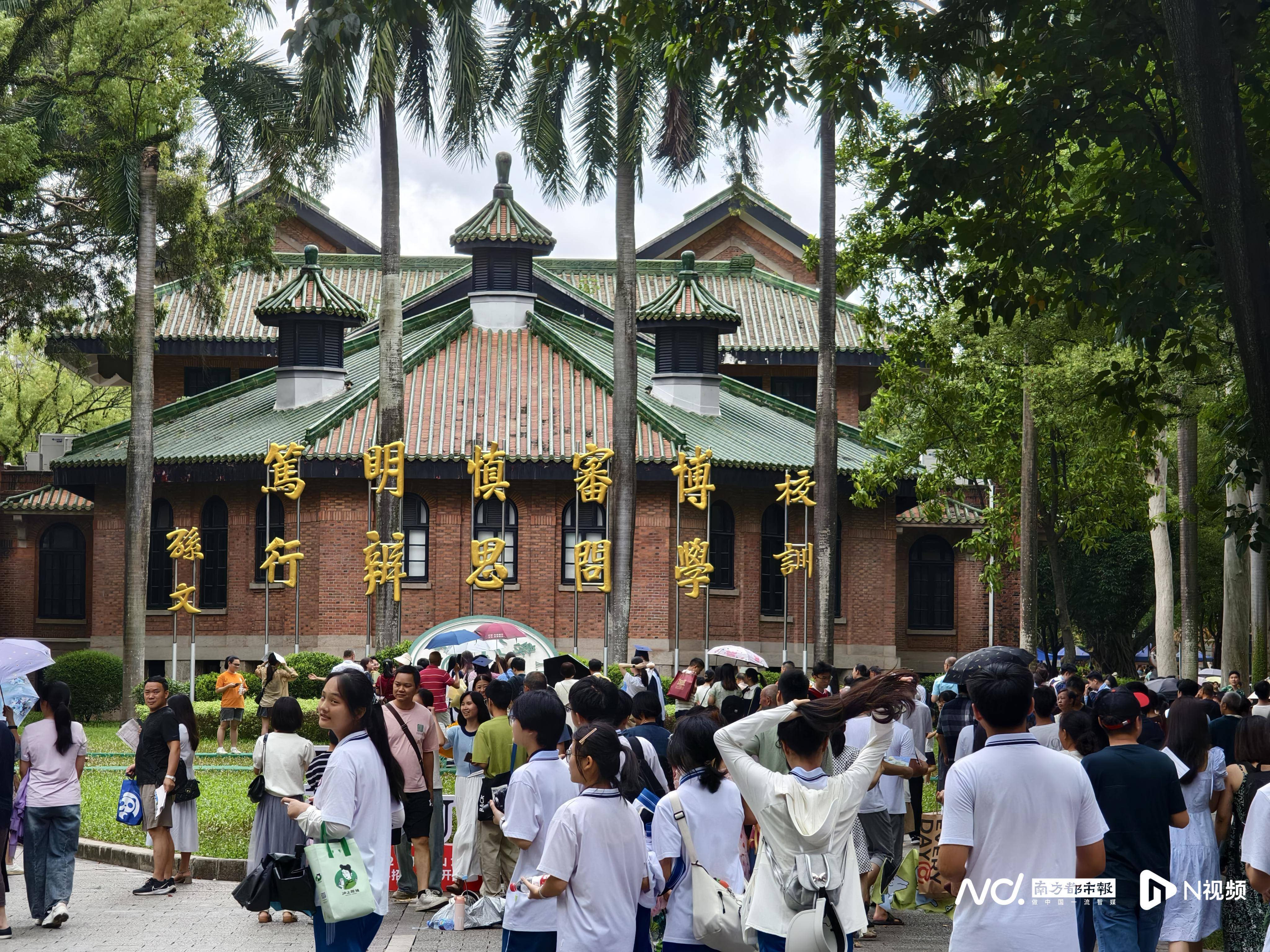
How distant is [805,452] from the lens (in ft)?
114

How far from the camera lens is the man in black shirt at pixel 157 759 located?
1173 centimetres

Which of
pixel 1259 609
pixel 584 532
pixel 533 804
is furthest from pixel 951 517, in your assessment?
pixel 533 804

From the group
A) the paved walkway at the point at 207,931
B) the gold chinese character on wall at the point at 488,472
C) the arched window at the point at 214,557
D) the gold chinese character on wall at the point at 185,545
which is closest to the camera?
the paved walkway at the point at 207,931

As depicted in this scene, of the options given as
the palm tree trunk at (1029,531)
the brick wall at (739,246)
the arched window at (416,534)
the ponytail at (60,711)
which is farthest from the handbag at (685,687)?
the brick wall at (739,246)

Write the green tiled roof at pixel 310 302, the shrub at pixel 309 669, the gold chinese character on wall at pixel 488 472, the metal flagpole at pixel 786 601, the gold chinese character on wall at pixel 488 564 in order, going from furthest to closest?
1. the green tiled roof at pixel 310 302
2. the metal flagpole at pixel 786 601
3. the gold chinese character on wall at pixel 488 564
4. the gold chinese character on wall at pixel 488 472
5. the shrub at pixel 309 669

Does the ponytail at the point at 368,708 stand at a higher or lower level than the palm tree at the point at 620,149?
lower

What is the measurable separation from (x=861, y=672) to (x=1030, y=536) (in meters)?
11.7

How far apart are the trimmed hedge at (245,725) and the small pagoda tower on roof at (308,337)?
11.3m

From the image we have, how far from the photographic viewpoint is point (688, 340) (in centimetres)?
3628

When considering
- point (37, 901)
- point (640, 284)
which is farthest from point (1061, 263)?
point (640, 284)

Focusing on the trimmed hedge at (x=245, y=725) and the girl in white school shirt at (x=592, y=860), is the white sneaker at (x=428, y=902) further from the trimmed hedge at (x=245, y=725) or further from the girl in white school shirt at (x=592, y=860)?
the trimmed hedge at (x=245, y=725)

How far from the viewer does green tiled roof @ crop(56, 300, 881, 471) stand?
32.7m

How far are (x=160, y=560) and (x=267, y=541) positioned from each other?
323 centimetres

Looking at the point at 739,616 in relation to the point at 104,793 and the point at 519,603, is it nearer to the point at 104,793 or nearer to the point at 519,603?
the point at 519,603
